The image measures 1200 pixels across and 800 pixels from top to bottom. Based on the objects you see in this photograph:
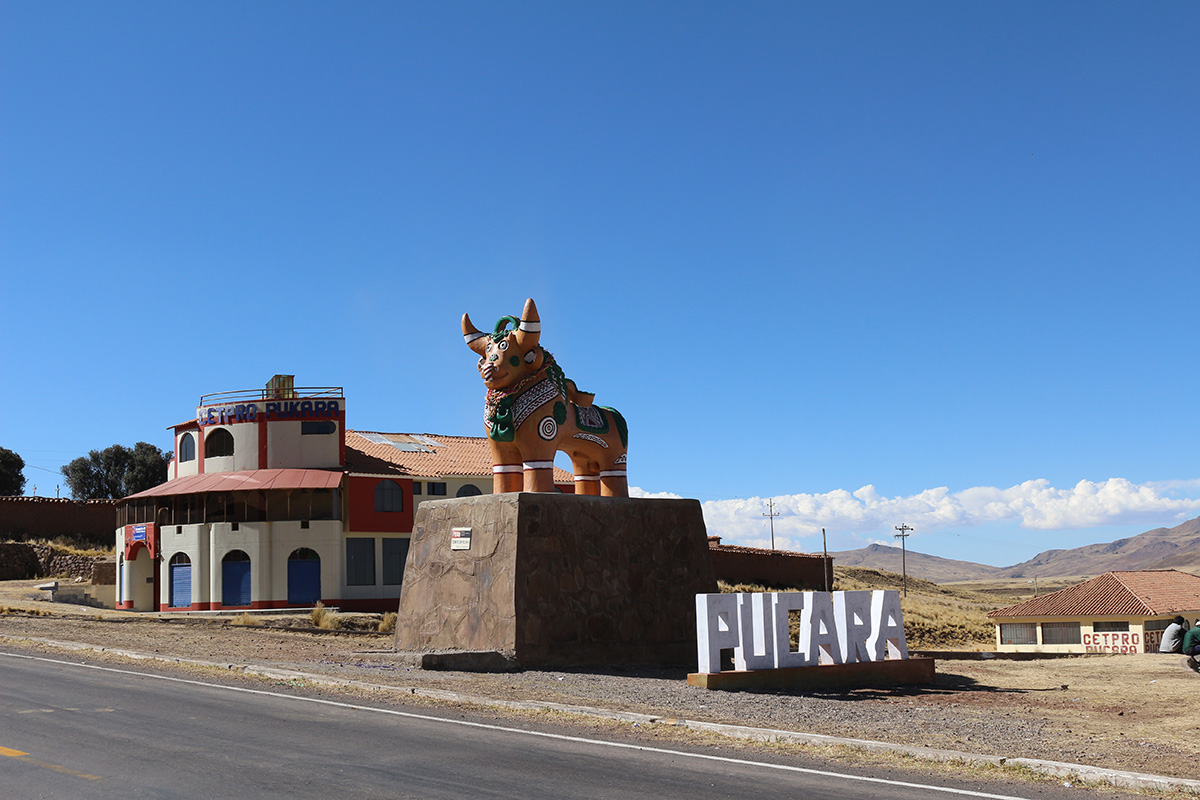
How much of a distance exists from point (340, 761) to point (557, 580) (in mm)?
9766

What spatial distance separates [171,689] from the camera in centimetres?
1465

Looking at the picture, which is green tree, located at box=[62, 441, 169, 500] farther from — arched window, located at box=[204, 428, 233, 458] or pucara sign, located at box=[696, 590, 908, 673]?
pucara sign, located at box=[696, 590, 908, 673]

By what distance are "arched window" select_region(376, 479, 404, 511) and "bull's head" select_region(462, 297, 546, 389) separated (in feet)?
89.6

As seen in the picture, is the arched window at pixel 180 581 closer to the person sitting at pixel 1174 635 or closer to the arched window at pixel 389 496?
the arched window at pixel 389 496

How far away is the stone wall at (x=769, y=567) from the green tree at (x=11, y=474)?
5415cm

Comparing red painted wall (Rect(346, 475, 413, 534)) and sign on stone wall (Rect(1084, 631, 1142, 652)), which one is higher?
red painted wall (Rect(346, 475, 413, 534))

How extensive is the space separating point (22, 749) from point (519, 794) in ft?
16.4

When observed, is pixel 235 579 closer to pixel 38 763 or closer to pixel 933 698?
pixel 933 698

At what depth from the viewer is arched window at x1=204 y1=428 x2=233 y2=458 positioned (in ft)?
152

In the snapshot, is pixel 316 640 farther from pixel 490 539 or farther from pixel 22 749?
pixel 22 749

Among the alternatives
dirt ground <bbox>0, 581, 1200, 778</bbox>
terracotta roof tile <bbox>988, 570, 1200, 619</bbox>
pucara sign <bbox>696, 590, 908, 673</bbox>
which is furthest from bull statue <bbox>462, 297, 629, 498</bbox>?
terracotta roof tile <bbox>988, 570, 1200, 619</bbox>

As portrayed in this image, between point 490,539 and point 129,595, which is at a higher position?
point 490,539

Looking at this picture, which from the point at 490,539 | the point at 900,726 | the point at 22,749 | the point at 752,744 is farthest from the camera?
the point at 490,539

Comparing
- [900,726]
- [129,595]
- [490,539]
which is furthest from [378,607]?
[900,726]
